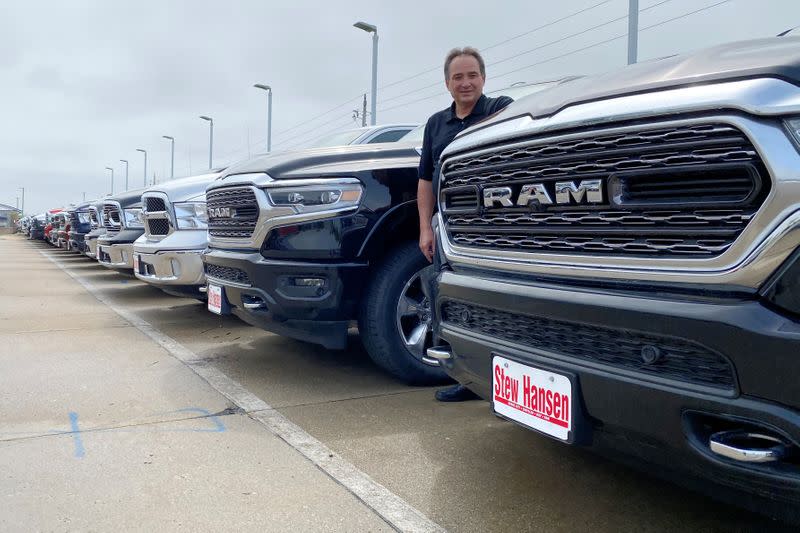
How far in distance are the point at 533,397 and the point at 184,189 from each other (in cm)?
514

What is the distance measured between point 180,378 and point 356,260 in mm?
1495

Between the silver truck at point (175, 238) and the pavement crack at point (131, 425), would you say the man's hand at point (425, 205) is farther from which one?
the silver truck at point (175, 238)

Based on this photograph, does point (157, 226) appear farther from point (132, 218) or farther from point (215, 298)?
point (215, 298)

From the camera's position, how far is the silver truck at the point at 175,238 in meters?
6.13

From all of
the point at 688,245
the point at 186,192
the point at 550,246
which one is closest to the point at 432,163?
the point at 550,246

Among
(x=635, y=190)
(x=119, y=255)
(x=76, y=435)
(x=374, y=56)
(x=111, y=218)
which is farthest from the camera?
(x=374, y=56)

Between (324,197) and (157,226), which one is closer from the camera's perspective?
(324,197)

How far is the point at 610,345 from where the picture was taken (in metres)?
1.94

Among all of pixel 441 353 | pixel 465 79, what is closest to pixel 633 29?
pixel 465 79

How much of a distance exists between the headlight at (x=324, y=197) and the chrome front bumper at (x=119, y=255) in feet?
15.9

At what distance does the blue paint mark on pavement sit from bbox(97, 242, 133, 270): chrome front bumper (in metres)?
4.79

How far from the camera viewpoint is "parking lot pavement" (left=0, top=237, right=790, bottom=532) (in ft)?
8.23

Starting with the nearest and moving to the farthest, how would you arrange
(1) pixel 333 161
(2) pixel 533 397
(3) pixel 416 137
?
(2) pixel 533 397 < (1) pixel 333 161 < (3) pixel 416 137

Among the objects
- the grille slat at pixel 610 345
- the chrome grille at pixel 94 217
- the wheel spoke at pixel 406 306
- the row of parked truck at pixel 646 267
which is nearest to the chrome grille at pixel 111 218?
the chrome grille at pixel 94 217
